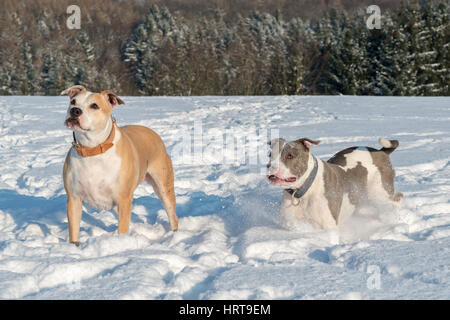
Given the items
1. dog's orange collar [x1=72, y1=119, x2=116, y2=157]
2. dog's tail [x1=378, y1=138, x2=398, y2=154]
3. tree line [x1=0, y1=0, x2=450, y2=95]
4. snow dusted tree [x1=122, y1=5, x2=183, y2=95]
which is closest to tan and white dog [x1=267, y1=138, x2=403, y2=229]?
dog's tail [x1=378, y1=138, x2=398, y2=154]

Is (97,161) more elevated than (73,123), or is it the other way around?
(73,123)

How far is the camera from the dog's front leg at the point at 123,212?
4.17 meters

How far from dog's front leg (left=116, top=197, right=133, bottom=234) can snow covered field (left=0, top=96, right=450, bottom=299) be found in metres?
0.13

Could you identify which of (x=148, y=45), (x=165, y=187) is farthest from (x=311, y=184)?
(x=148, y=45)

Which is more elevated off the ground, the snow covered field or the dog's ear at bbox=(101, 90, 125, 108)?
the dog's ear at bbox=(101, 90, 125, 108)

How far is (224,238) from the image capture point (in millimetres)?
4457

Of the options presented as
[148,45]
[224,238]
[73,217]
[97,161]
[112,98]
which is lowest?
[224,238]

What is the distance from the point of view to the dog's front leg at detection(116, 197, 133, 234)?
13.7 feet

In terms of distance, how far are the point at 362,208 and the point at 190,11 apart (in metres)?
96.8

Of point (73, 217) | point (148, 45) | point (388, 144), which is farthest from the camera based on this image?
point (148, 45)

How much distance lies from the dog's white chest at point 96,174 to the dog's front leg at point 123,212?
11 centimetres

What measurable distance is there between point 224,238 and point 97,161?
134 centimetres

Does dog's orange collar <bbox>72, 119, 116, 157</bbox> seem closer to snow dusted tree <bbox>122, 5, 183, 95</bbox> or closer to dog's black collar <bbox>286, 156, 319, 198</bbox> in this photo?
dog's black collar <bbox>286, 156, 319, 198</bbox>

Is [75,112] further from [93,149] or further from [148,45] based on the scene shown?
[148,45]
